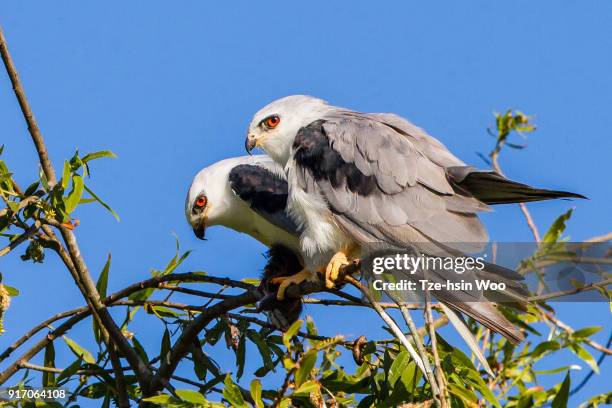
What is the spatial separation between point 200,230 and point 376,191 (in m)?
1.70

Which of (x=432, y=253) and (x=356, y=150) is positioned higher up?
(x=356, y=150)

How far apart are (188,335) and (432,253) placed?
3.81 ft

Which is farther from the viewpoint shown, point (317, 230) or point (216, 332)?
point (317, 230)

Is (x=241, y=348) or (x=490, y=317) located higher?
(x=241, y=348)

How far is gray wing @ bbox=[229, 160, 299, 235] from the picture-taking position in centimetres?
499

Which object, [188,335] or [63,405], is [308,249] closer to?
[188,335]

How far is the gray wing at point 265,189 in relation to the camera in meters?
4.99

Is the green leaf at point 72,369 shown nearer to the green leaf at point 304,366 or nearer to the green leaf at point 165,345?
the green leaf at point 165,345

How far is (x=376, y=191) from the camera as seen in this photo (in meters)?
4.36

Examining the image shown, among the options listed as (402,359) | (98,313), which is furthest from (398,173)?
(98,313)

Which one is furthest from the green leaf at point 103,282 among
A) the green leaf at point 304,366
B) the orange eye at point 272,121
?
the green leaf at point 304,366

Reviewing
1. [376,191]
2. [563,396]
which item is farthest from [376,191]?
[563,396]

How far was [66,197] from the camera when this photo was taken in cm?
365

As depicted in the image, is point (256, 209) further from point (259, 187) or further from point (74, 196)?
point (74, 196)
